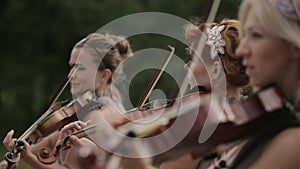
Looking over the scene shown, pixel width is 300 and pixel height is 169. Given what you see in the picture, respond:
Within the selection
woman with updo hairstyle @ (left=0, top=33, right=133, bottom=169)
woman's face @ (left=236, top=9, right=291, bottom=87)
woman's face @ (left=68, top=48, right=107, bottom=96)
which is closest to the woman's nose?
woman's face @ (left=236, top=9, right=291, bottom=87)

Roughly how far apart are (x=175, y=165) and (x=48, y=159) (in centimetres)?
124

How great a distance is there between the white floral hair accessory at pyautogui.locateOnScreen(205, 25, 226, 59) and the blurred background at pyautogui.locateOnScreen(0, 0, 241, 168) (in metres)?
15.0

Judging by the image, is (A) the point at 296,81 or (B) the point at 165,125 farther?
(B) the point at 165,125

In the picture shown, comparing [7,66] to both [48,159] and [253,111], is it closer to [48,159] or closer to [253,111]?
[48,159]

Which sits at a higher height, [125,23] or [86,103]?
[86,103]

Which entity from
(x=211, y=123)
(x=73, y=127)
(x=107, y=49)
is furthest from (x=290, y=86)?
(x=107, y=49)

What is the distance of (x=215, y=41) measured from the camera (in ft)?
11.3

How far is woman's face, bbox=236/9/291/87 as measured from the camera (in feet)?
7.23

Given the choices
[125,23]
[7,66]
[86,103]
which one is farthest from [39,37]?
[86,103]

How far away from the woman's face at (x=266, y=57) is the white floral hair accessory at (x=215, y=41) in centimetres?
118

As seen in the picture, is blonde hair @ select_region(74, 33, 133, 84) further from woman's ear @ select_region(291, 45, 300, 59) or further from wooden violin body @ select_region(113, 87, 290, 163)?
woman's ear @ select_region(291, 45, 300, 59)

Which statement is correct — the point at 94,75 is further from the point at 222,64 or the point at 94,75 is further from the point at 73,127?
the point at 222,64

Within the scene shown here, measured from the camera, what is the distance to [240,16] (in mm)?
2336

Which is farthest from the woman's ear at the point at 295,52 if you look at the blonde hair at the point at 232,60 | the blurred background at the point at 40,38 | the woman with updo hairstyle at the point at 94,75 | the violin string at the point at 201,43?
the blurred background at the point at 40,38
